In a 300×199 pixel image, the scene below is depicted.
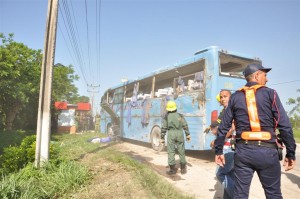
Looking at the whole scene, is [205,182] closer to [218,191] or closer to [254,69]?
[218,191]

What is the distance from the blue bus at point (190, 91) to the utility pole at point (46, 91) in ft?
14.5

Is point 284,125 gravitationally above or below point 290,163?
above

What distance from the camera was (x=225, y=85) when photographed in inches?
300

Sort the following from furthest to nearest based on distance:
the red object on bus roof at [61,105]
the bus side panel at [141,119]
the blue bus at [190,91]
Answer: the red object on bus roof at [61,105] → the bus side panel at [141,119] → the blue bus at [190,91]

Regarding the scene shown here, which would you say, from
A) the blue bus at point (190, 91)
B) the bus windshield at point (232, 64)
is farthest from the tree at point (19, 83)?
the bus windshield at point (232, 64)

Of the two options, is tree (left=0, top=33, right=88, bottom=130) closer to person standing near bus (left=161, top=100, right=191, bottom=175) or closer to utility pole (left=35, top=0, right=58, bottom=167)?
utility pole (left=35, top=0, right=58, bottom=167)

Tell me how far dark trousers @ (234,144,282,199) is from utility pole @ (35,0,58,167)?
4.74m

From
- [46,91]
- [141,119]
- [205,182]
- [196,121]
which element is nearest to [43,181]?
[46,91]

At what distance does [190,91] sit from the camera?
8.17 meters

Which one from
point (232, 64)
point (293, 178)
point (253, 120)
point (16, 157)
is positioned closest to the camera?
point (253, 120)

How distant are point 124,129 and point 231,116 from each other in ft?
35.3

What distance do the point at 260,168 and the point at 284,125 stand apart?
0.54 meters

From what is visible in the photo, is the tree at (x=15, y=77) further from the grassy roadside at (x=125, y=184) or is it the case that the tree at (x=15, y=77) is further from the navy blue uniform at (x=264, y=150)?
the navy blue uniform at (x=264, y=150)

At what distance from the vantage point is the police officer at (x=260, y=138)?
8.43 feet
